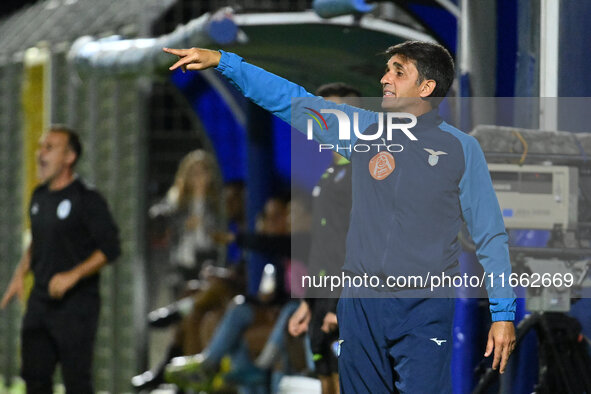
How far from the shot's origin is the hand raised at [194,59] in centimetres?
412

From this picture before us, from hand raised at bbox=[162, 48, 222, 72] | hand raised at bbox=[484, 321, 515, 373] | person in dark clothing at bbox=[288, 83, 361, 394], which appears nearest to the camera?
hand raised at bbox=[484, 321, 515, 373]

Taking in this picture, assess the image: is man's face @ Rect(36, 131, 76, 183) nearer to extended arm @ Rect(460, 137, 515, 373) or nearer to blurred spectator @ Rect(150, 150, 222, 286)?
blurred spectator @ Rect(150, 150, 222, 286)

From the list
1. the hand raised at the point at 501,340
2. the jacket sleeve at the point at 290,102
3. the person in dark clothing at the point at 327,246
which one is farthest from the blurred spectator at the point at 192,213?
the hand raised at the point at 501,340

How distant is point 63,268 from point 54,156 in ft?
1.78

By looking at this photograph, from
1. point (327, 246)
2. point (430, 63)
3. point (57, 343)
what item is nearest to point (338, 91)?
point (327, 246)

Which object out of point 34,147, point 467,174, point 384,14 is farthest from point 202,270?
point 467,174

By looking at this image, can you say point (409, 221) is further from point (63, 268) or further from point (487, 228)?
point (63, 268)

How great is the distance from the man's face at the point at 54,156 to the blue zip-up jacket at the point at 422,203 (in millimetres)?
2255

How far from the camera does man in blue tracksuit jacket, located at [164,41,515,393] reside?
4.12 m

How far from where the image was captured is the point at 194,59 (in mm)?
4145

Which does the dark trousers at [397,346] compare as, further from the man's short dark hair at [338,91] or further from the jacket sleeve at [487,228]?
the man's short dark hair at [338,91]

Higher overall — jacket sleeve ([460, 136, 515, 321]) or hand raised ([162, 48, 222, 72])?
hand raised ([162, 48, 222, 72])

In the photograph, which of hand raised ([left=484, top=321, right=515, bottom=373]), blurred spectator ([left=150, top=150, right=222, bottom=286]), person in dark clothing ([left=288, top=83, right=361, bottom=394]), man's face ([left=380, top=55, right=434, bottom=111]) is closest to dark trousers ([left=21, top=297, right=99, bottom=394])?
person in dark clothing ([left=288, top=83, right=361, bottom=394])

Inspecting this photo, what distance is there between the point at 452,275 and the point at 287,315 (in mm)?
2786
